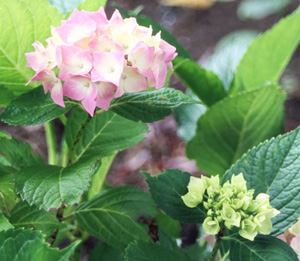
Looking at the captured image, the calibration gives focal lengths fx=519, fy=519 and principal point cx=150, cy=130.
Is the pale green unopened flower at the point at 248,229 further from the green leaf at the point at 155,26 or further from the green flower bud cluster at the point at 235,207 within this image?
the green leaf at the point at 155,26

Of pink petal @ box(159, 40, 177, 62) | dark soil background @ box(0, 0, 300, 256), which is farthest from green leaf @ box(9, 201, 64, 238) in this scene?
dark soil background @ box(0, 0, 300, 256)

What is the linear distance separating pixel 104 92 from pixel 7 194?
0.25 metres

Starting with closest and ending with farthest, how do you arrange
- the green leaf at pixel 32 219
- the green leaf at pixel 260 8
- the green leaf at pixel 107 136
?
the green leaf at pixel 32 219
the green leaf at pixel 107 136
the green leaf at pixel 260 8

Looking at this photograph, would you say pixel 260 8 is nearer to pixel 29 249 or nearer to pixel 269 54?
pixel 269 54

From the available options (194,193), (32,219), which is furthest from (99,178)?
(194,193)

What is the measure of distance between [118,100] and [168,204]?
0.18 meters

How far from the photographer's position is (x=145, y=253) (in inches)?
31.1

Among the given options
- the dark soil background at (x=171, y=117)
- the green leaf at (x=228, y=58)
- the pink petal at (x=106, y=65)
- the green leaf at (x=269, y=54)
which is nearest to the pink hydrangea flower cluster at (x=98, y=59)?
the pink petal at (x=106, y=65)

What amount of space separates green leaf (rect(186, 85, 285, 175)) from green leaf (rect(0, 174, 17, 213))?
467mm

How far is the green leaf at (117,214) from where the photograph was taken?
94cm

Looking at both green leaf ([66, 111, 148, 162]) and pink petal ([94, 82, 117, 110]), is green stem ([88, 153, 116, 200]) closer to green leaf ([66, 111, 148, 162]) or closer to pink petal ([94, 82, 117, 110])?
green leaf ([66, 111, 148, 162])

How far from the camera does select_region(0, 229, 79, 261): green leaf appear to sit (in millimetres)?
649

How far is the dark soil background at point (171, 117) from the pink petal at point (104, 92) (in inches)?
40.7

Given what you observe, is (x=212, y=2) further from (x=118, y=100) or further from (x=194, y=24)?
(x=118, y=100)
